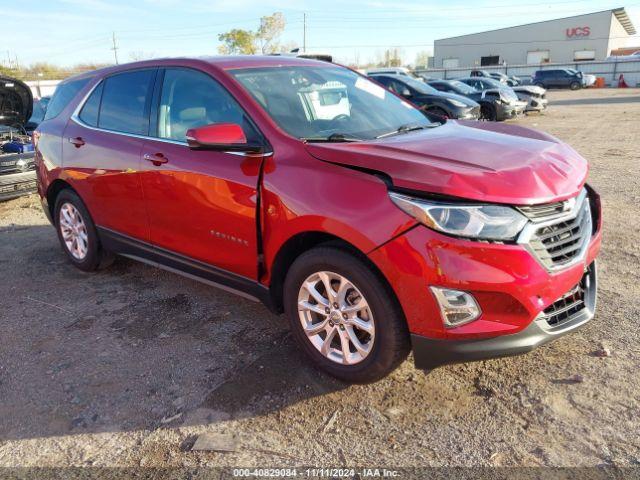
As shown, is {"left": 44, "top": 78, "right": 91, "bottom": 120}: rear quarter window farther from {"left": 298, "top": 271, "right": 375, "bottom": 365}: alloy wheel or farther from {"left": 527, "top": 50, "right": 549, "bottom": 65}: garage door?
{"left": 527, "top": 50, "right": 549, "bottom": 65}: garage door

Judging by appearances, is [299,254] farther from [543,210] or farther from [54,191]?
[54,191]

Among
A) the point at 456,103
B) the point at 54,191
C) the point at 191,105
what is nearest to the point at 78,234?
the point at 54,191

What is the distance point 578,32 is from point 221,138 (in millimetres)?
75191

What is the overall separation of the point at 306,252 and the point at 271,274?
13.6 inches

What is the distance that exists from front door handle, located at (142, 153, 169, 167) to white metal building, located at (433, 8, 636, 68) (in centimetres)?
7299

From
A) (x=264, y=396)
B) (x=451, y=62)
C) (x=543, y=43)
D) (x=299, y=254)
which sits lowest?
(x=264, y=396)

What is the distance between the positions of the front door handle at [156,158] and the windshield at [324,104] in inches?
29.8

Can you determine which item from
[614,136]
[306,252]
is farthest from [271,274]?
[614,136]

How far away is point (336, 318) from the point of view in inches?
113

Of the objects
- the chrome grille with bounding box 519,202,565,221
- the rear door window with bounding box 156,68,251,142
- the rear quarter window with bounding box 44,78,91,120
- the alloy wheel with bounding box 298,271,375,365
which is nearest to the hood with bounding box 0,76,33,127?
the rear quarter window with bounding box 44,78,91,120

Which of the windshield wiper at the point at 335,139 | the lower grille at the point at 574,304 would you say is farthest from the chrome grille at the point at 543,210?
the windshield wiper at the point at 335,139

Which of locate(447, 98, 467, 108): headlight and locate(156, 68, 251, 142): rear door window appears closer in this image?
locate(156, 68, 251, 142): rear door window

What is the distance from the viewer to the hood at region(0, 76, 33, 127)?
7.62 metres

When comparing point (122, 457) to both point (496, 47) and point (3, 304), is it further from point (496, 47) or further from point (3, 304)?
point (496, 47)
